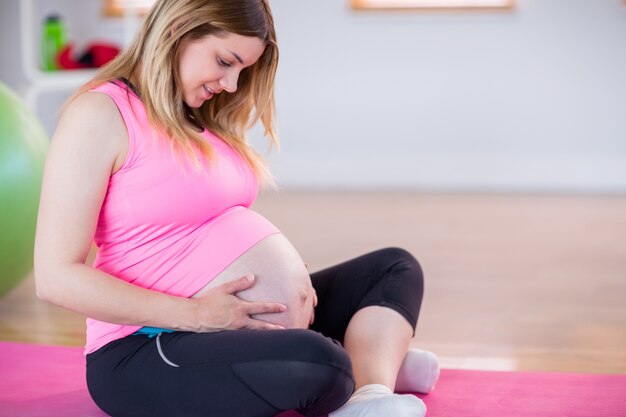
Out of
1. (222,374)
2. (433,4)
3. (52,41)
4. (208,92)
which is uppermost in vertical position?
(433,4)

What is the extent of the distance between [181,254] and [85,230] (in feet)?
0.50

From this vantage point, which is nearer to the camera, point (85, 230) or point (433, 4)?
point (85, 230)

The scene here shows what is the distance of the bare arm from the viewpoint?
1241 mm

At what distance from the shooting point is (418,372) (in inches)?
60.5

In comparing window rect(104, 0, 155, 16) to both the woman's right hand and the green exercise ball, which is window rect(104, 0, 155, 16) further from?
the woman's right hand

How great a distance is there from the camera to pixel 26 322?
7.10 ft

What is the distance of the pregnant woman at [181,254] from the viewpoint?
1.24 meters

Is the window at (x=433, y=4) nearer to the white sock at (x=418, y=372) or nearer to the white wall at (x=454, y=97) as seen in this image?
the white wall at (x=454, y=97)

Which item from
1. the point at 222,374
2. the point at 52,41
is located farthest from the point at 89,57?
the point at 222,374

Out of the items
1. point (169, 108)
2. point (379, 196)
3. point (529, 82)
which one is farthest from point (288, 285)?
point (529, 82)

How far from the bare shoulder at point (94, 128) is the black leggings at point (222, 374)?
0.28 m

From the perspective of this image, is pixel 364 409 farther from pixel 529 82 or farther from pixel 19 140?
pixel 529 82

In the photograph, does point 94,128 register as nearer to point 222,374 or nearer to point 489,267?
A: point 222,374

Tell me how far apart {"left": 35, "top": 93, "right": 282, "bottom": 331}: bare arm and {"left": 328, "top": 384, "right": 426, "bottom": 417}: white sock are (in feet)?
0.74
